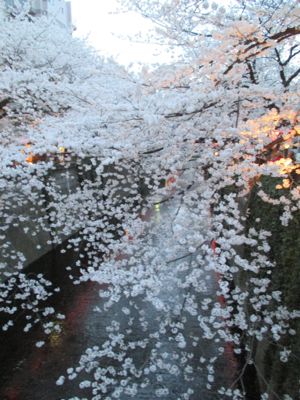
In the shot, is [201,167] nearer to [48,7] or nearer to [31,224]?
[31,224]

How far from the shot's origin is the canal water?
6590 millimetres

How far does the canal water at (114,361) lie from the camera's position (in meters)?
6.59

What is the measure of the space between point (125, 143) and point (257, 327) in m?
3.61

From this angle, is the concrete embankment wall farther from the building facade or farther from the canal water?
the building facade

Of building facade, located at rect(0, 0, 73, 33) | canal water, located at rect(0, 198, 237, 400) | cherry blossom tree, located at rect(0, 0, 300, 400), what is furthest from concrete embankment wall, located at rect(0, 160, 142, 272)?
building facade, located at rect(0, 0, 73, 33)

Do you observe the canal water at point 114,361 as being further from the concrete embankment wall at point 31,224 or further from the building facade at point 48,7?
the building facade at point 48,7

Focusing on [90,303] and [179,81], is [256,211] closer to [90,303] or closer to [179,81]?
[179,81]

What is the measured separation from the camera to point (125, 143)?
19.3 ft

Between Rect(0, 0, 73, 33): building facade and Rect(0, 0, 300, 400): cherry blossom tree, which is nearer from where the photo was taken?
Rect(0, 0, 300, 400): cherry blossom tree

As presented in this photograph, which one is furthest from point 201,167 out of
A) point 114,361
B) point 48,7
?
point 48,7

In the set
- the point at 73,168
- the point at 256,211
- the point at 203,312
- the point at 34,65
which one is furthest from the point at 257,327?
the point at 73,168

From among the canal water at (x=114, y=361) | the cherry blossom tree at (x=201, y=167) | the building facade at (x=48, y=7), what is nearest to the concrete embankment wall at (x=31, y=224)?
the cherry blossom tree at (x=201, y=167)

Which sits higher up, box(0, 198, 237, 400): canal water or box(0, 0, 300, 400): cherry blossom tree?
box(0, 0, 300, 400): cherry blossom tree

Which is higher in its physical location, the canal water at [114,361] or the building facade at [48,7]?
the building facade at [48,7]
